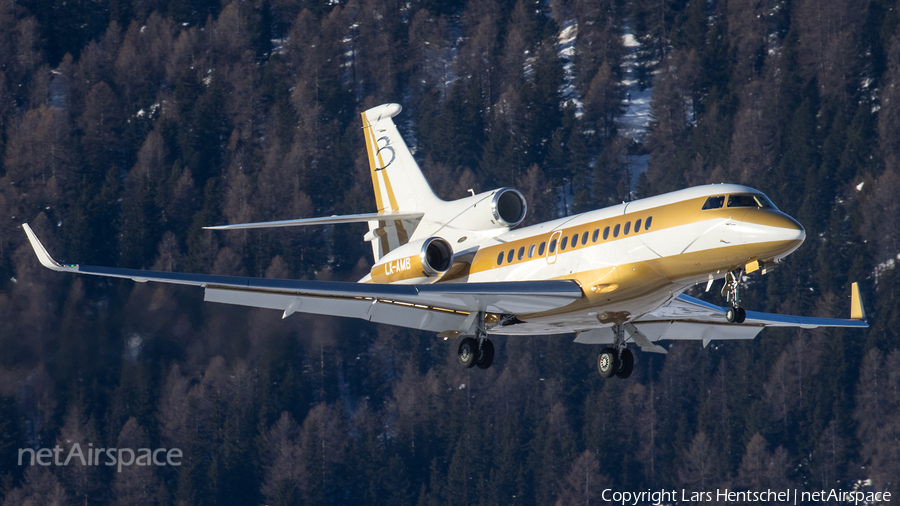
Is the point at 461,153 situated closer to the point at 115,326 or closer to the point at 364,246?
the point at 364,246

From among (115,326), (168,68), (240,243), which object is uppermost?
(168,68)

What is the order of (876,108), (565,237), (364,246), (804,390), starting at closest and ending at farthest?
(565,237) < (804,390) < (364,246) < (876,108)

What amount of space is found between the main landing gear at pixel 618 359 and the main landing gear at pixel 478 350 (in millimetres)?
2410

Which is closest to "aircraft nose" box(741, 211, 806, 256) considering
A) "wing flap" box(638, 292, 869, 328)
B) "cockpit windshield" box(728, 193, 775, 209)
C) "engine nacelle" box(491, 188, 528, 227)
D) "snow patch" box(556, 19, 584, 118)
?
"cockpit windshield" box(728, 193, 775, 209)

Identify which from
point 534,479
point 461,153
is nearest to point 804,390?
point 534,479

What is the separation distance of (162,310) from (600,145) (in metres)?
64.2

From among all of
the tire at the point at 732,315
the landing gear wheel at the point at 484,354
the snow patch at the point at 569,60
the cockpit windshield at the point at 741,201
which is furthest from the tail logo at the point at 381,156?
the snow patch at the point at 569,60

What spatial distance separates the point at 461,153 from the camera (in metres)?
106

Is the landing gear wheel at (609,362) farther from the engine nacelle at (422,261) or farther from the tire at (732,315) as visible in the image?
the tire at (732,315)

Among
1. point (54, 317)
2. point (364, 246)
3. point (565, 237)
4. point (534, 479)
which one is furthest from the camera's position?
point (364, 246)

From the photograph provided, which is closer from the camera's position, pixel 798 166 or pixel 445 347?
pixel 445 347

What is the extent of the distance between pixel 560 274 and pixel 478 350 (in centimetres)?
254

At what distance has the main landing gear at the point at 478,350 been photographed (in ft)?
81.4

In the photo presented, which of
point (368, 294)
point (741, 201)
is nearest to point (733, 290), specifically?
point (741, 201)
